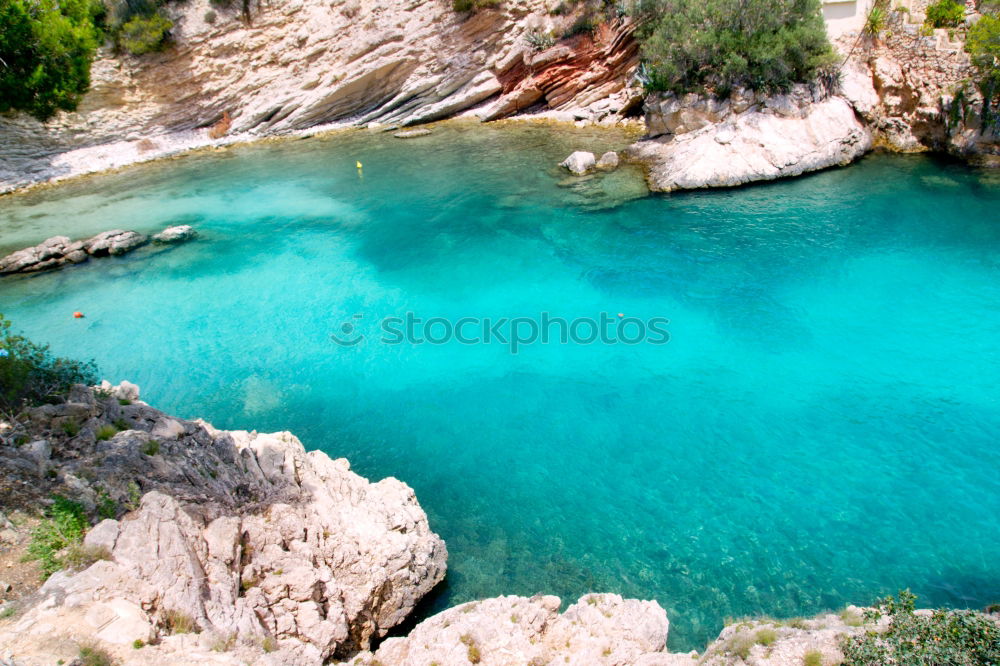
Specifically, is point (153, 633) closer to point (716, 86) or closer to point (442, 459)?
point (442, 459)

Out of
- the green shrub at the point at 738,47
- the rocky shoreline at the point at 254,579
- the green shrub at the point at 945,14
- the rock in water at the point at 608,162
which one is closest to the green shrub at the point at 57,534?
the rocky shoreline at the point at 254,579

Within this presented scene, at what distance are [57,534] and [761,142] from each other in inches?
1030

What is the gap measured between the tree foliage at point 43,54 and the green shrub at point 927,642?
1559 inches

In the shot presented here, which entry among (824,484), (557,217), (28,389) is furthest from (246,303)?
(824,484)

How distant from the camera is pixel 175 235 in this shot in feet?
82.4

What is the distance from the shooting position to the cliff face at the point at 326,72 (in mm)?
35906

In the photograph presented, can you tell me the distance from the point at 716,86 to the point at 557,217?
10904mm

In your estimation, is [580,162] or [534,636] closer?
[534,636]

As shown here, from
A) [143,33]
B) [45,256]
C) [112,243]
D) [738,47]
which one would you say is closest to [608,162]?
[738,47]

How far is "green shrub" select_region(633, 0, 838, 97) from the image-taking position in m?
25.5

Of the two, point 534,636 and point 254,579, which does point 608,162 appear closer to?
point 534,636

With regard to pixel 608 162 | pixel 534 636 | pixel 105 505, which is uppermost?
pixel 608 162

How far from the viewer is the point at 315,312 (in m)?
19.4

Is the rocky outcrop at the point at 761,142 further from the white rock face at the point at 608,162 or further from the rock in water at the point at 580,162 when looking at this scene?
the rock in water at the point at 580,162
